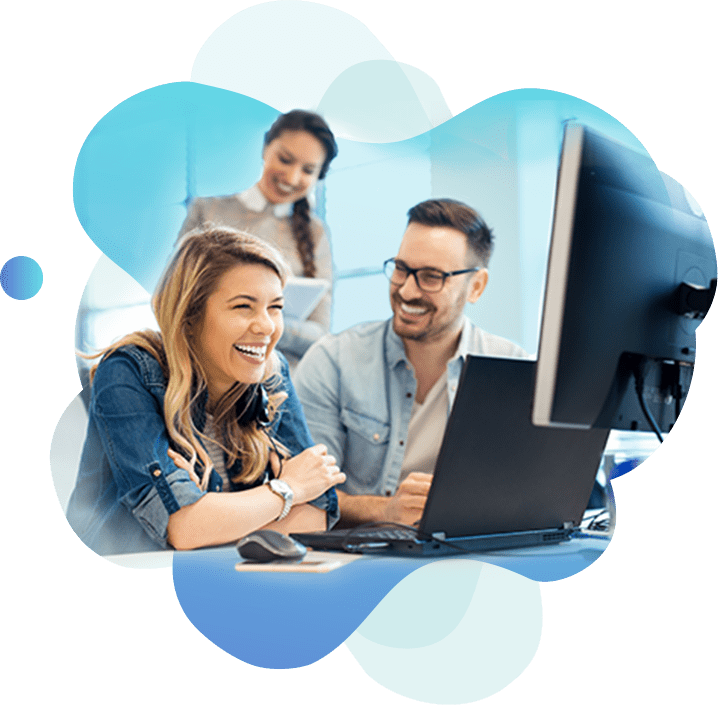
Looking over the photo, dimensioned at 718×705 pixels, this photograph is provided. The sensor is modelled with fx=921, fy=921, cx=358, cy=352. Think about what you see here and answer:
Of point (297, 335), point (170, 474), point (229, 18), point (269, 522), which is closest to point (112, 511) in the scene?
point (170, 474)

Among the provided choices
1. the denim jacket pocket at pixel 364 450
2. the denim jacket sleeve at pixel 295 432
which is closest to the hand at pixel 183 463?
the denim jacket sleeve at pixel 295 432

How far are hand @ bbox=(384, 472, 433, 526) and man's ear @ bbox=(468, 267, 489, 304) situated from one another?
0.65 metres

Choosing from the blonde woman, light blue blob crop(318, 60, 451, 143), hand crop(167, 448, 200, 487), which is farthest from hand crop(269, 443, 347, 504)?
light blue blob crop(318, 60, 451, 143)

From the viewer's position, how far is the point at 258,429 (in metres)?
3.09

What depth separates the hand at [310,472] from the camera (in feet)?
10.2

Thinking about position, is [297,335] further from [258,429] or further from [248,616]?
[248,616]

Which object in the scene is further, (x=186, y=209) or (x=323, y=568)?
(x=186, y=209)

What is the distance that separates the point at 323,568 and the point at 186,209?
1.33m

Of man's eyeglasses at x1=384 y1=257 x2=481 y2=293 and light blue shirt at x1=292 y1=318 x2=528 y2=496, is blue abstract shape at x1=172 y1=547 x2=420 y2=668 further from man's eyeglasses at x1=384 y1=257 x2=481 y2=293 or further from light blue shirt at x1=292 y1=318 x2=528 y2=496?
man's eyeglasses at x1=384 y1=257 x2=481 y2=293

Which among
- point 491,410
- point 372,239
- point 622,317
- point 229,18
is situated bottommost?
point 491,410

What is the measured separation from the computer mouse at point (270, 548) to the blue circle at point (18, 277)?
1.10 m

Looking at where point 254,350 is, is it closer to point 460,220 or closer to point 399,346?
point 399,346

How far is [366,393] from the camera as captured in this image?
332 cm

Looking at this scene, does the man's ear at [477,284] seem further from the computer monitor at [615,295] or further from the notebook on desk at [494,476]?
the computer monitor at [615,295]
